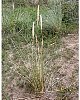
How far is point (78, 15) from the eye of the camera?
1.76 meters

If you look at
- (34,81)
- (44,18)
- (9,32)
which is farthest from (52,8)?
(34,81)

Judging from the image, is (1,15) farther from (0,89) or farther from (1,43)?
(0,89)

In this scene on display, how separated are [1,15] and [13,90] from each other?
14.5 inches

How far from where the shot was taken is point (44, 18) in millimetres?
1806

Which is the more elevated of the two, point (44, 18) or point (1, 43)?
point (44, 18)

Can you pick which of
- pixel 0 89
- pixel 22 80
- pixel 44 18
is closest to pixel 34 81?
pixel 22 80

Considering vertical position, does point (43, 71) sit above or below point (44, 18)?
below

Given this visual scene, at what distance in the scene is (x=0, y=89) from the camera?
1710 mm

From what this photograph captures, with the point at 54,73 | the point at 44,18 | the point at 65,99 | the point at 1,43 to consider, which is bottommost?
the point at 65,99

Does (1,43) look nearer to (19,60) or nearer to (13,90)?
(19,60)

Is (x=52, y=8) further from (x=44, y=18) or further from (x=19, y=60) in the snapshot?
(x=19, y=60)

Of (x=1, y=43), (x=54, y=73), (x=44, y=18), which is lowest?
(x=54, y=73)

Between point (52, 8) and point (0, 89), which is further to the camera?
point (52, 8)

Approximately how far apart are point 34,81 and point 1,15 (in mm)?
358
